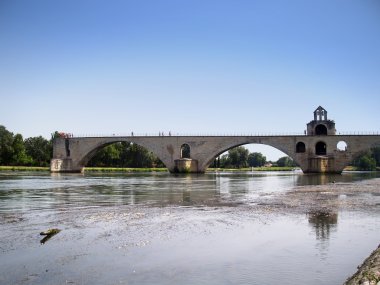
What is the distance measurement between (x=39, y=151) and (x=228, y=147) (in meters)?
54.3

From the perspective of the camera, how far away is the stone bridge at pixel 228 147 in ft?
205

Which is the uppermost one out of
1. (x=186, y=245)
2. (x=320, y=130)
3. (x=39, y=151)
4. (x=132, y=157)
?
(x=320, y=130)

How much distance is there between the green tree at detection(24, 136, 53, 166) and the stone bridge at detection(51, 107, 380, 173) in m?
24.8

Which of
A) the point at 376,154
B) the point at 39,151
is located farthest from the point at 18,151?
the point at 376,154

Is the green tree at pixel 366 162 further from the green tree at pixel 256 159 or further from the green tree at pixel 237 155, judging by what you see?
the green tree at pixel 256 159

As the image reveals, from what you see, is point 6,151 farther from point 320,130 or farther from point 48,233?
point 48,233

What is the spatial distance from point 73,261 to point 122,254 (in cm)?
114

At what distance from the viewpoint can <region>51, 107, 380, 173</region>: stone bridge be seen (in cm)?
6262

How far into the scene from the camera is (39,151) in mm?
103062

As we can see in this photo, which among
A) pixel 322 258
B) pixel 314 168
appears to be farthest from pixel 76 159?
pixel 322 258

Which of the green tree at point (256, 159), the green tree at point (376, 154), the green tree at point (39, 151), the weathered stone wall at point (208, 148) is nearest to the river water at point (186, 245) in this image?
the weathered stone wall at point (208, 148)

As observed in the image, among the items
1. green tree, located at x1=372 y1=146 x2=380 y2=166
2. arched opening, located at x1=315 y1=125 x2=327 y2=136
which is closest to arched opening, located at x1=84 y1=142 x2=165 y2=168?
arched opening, located at x1=315 y1=125 x2=327 y2=136

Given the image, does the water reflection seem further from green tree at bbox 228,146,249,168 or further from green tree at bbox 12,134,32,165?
green tree at bbox 228,146,249,168

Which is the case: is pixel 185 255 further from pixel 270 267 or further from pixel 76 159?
pixel 76 159
